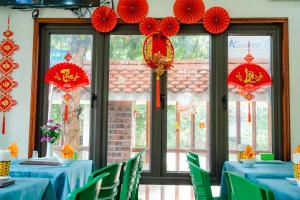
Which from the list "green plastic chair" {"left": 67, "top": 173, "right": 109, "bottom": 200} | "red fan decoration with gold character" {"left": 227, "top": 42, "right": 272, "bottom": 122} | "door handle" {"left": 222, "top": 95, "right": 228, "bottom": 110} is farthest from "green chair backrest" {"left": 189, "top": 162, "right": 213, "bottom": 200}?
"red fan decoration with gold character" {"left": 227, "top": 42, "right": 272, "bottom": 122}

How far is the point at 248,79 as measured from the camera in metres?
3.53

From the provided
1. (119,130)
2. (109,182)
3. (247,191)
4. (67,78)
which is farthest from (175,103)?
(247,191)

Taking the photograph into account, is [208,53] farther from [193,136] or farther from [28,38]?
[28,38]

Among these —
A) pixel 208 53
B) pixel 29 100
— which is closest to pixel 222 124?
pixel 208 53

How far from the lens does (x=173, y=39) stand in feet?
12.0

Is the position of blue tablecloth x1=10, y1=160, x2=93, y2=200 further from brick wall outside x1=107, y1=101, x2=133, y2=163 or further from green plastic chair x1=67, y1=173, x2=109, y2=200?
green plastic chair x1=67, y1=173, x2=109, y2=200

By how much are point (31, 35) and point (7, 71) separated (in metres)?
0.46

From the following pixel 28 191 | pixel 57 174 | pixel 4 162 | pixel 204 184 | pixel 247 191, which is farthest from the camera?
pixel 57 174

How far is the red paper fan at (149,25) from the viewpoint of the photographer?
11.6ft

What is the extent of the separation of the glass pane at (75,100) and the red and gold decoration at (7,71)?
0.39 meters

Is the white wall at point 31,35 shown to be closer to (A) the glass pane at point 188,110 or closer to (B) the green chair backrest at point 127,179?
(A) the glass pane at point 188,110

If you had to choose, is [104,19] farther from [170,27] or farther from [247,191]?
[247,191]

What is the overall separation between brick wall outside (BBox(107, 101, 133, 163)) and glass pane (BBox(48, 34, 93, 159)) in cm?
24

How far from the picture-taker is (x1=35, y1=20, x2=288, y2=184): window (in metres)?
3.54
